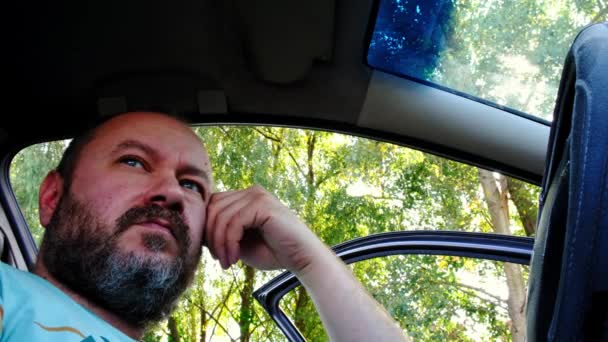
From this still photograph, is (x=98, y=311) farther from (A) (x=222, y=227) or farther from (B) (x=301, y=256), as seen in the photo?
(B) (x=301, y=256)

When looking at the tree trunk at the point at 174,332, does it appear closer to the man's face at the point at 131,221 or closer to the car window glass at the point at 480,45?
the man's face at the point at 131,221

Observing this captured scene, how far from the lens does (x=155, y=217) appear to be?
1.54 meters

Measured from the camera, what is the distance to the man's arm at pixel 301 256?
1596mm

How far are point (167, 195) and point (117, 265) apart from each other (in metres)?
0.22

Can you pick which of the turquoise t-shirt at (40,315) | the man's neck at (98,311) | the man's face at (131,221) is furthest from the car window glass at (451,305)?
the turquoise t-shirt at (40,315)

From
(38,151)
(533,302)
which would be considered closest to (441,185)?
(38,151)

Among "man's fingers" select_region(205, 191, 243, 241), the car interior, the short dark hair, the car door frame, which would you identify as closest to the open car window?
the car door frame

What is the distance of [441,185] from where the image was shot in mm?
8016

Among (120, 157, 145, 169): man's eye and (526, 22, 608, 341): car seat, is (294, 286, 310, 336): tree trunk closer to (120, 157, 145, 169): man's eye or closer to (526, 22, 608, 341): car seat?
(120, 157, 145, 169): man's eye

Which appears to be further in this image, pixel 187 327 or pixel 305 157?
pixel 187 327

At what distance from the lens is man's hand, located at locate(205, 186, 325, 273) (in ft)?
5.44

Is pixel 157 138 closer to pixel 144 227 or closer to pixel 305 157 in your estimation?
pixel 144 227

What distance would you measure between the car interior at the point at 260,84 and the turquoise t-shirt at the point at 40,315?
0.78 m

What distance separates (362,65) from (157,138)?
2.06ft
